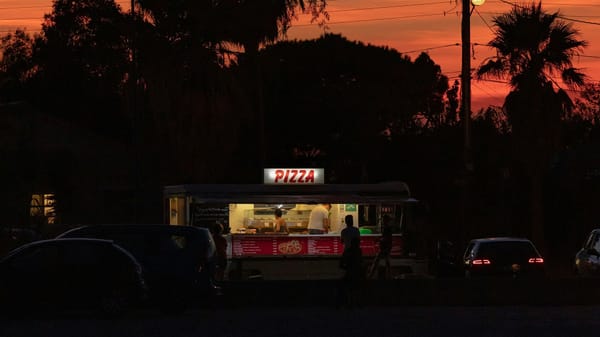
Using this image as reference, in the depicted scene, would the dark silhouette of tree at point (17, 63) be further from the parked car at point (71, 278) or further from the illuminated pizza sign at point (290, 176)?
the parked car at point (71, 278)

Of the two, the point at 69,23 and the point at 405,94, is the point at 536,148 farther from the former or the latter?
the point at 69,23

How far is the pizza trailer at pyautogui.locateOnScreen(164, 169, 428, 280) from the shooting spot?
32.8 metres

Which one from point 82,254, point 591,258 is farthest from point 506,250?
point 82,254

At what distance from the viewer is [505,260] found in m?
30.7

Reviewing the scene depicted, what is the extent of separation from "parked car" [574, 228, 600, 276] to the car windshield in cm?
113

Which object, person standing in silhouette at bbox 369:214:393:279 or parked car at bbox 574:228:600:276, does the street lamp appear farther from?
parked car at bbox 574:228:600:276

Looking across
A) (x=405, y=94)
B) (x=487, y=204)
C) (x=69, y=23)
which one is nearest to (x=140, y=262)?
(x=487, y=204)

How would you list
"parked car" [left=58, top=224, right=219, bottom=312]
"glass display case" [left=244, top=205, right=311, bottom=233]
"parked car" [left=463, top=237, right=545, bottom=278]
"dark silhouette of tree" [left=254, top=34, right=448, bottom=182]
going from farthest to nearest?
"dark silhouette of tree" [left=254, top=34, right=448, bottom=182] < "glass display case" [left=244, top=205, right=311, bottom=233] < "parked car" [left=463, top=237, right=545, bottom=278] < "parked car" [left=58, top=224, right=219, bottom=312]

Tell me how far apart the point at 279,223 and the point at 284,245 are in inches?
36.8

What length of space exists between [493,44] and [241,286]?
20932 mm

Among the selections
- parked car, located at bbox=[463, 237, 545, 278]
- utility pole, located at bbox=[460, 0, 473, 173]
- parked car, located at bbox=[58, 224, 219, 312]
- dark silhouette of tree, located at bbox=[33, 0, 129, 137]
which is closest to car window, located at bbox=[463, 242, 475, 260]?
parked car, located at bbox=[463, 237, 545, 278]

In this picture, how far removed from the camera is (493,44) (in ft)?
142

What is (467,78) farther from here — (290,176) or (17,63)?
(17,63)

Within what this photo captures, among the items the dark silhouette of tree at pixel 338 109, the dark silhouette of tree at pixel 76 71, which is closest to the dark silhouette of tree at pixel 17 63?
the dark silhouette of tree at pixel 76 71
